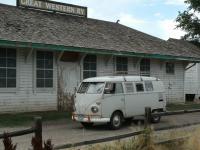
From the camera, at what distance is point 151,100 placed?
61.6 feet

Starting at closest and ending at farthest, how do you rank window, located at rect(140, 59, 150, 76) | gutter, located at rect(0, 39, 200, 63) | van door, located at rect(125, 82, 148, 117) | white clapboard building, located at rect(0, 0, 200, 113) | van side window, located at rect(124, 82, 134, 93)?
van door, located at rect(125, 82, 148, 117)
van side window, located at rect(124, 82, 134, 93)
gutter, located at rect(0, 39, 200, 63)
white clapboard building, located at rect(0, 0, 200, 113)
window, located at rect(140, 59, 150, 76)

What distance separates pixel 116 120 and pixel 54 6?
467 inches

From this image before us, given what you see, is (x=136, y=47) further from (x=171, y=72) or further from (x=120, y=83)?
(x=120, y=83)

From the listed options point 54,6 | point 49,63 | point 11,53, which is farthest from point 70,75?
point 54,6

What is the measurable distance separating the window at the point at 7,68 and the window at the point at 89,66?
179 inches

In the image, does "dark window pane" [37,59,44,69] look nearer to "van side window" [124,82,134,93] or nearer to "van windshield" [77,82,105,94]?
"van windshield" [77,82,105,94]

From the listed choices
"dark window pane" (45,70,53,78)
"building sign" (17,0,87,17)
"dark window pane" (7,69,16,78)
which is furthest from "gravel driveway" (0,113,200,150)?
"building sign" (17,0,87,17)

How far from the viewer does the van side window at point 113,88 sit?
1703 cm

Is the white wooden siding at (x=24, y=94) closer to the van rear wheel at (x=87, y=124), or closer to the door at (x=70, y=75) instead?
the door at (x=70, y=75)

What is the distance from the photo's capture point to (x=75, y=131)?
16.5 meters

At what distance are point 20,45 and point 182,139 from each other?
11142 millimetres

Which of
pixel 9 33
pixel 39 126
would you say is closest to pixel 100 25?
pixel 9 33

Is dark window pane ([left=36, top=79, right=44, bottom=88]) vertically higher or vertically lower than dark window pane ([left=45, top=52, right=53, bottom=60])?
lower

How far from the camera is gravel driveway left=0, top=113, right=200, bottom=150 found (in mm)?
12584
